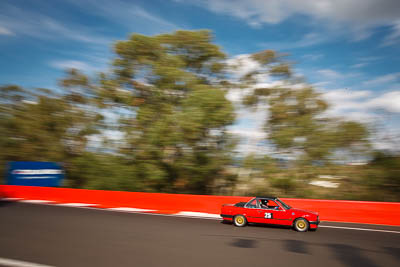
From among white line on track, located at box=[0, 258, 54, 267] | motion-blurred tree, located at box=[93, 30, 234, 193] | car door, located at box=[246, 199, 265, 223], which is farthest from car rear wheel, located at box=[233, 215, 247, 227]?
motion-blurred tree, located at box=[93, 30, 234, 193]

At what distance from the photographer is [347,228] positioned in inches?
392

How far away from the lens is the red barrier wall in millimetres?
11000

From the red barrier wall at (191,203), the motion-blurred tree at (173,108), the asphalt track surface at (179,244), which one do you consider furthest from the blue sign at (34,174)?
the asphalt track surface at (179,244)

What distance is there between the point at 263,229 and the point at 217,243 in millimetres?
2846

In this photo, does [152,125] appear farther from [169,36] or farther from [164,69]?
[169,36]

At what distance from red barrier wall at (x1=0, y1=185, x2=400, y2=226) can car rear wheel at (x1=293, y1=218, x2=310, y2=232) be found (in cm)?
264

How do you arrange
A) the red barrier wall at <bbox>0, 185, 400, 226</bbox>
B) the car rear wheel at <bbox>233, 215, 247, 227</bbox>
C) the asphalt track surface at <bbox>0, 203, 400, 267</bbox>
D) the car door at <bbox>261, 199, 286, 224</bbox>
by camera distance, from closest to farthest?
1. the asphalt track surface at <bbox>0, 203, 400, 267</bbox>
2. the car door at <bbox>261, 199, 286, 224</bbox>
3. the car rear wheel at <bbox>233, 215, 247, 227</bbox>
4. the red barrier wall at <bbox>0, 185, 400, 226</bbox>

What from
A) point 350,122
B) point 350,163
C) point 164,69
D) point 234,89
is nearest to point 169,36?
point 164,69

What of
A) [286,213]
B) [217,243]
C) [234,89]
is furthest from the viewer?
[234,89]

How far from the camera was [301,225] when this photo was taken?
9.28 meters

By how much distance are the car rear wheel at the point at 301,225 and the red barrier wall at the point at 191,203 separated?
8.66 feet

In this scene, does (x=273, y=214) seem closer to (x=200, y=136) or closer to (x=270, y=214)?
(x=270, y=214)

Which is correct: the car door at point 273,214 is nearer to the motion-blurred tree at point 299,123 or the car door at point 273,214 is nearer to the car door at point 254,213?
the car door at point 254,213

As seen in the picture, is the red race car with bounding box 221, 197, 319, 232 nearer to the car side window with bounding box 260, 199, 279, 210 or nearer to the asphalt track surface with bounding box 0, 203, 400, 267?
the car side window with bounding box 260, 199, 279, 210
